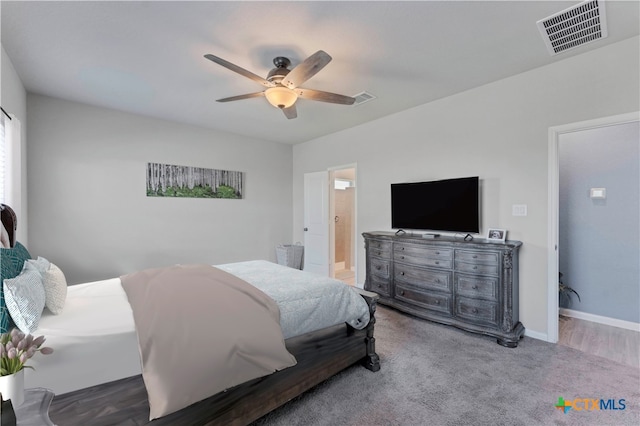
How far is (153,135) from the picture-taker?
4211 mm

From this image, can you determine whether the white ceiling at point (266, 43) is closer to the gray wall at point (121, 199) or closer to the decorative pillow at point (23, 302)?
the gray wall at point (121, 199)

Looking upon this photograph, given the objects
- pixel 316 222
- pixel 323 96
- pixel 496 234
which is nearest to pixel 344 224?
pixel 316 222

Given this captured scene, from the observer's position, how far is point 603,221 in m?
3.28

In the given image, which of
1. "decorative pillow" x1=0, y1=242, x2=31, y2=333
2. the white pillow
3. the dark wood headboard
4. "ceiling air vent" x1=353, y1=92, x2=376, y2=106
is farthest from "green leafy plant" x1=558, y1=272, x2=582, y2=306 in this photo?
the dark wood headboard

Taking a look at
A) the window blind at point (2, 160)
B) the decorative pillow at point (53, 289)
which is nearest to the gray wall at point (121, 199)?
the window blind at point (2, 160)

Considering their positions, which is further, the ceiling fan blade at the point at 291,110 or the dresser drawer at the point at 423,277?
the dresser drawer at the point at 423,277

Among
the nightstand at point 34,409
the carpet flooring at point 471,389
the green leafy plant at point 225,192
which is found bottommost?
the carpet flooring at point 471,389

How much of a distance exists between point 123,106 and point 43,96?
2.63 ft

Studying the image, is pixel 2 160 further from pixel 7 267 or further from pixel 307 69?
pixel 307 69

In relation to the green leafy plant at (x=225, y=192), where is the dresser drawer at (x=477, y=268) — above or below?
below

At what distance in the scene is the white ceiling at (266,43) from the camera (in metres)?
1.96

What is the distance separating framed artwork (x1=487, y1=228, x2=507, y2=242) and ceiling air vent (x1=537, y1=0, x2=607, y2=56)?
170cm

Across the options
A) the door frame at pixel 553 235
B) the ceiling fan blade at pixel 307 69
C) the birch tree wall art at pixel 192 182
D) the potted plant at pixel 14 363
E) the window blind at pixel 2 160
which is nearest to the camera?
the potted plant at pixel 14 363

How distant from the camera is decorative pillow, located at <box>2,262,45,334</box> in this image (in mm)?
1396
